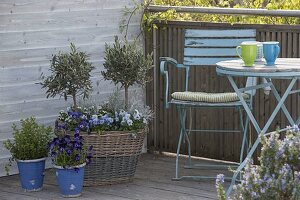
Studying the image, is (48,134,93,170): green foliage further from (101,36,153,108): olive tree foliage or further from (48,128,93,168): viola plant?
(101,36,153,108): olive tree foliage

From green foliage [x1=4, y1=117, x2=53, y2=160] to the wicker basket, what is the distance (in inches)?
11.1

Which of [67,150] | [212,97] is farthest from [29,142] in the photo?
[212,97]

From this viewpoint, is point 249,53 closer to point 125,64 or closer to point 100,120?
point 125,64

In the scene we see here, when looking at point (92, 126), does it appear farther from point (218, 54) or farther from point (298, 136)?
point (298, 136)

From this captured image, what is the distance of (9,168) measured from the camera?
584cm

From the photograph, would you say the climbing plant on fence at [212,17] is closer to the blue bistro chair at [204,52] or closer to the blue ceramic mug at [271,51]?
the blue bistro chair at [204,52]

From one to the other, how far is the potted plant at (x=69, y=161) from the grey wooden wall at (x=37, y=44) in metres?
0.73

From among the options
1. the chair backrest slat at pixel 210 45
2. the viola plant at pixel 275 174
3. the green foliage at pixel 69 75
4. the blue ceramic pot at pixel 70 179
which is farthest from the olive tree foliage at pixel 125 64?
the viola plant at pixel 275 174

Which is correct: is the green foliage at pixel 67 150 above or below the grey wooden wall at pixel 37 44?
below

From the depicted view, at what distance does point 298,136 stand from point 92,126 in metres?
2.51

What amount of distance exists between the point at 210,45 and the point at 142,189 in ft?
3.81

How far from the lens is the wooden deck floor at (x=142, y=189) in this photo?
A: 5238 mm

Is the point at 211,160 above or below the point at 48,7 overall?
below

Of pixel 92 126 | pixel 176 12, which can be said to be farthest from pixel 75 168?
pixel 176 12
